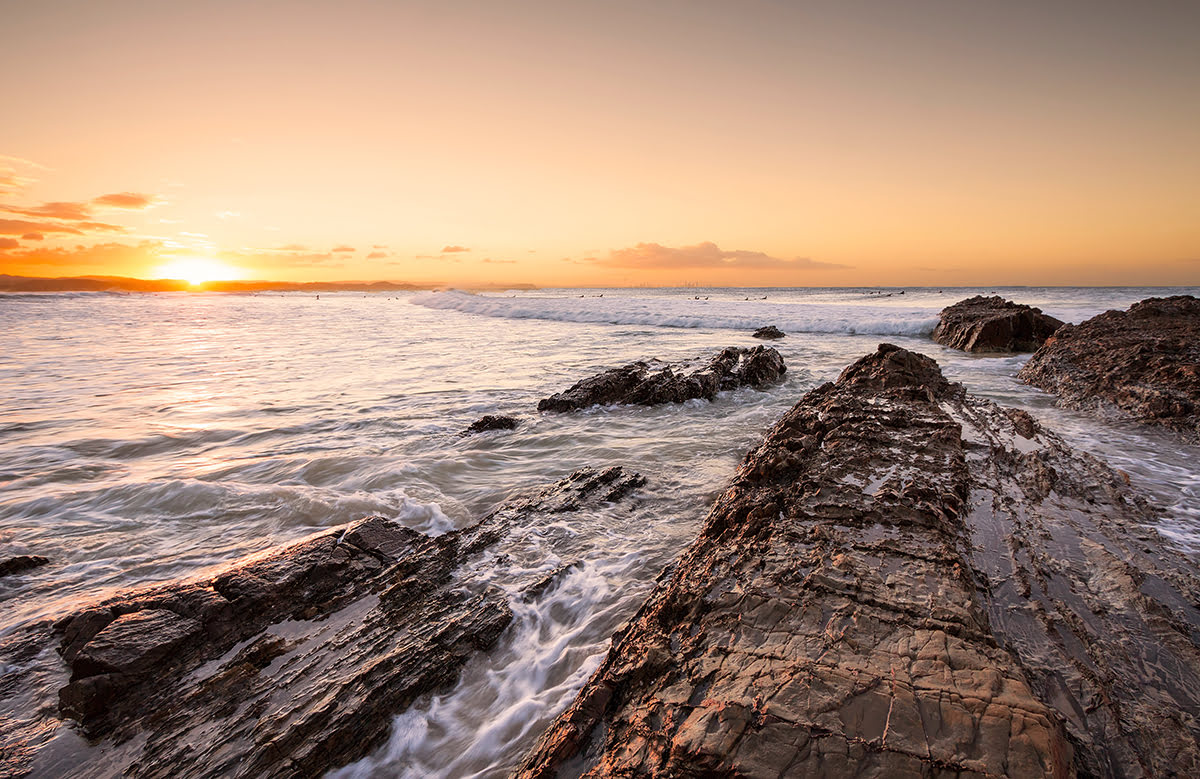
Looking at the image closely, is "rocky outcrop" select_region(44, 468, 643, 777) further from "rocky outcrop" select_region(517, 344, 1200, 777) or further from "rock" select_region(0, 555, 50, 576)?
"rock" select_region(0, 555, 50, 576)

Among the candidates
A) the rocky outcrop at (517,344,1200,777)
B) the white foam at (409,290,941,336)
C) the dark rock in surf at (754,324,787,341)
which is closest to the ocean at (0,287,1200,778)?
the rocky outcrop at (517,344,1200,777)

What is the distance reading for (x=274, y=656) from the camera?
3127 mm

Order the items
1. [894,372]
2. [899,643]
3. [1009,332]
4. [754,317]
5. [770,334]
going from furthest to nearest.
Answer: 1. [754,317]
2. [770,334]
3. [1009,332]
4. [894,372]
5. [899,643]

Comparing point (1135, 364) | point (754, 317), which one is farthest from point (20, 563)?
point (754, 317)

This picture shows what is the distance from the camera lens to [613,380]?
30.7 ft

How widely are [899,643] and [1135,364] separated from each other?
9.38 m

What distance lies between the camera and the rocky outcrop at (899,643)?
Answer: 1763mm

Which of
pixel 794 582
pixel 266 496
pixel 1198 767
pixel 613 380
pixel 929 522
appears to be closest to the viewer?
pixel 1198 767

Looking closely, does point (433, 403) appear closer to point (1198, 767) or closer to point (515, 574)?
point (515, 574)

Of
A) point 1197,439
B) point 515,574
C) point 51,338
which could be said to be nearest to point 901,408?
point 1197,439

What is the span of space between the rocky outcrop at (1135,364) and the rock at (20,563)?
11954mm

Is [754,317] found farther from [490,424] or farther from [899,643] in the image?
[899,643]

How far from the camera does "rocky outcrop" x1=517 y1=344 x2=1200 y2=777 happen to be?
→ 1.76 meters

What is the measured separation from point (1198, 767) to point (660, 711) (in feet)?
6.83
